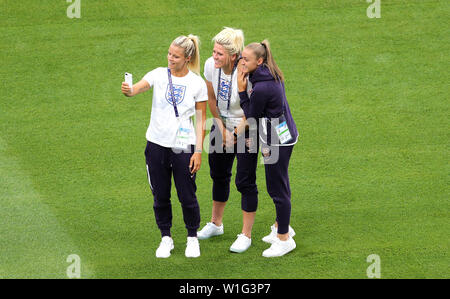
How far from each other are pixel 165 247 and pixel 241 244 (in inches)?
24.1

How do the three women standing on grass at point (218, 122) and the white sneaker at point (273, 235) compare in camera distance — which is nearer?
the three women standing on grass at point (218, 122)

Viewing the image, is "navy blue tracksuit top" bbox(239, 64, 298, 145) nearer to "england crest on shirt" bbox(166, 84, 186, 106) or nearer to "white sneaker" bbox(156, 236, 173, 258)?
"england crest on shirt" bbox(166, 84, 186, 106)

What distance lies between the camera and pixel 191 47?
5223mm

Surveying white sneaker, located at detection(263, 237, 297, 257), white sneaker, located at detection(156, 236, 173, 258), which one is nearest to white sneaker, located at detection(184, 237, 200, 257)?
white sneaker, located at detection(156, 236, 173, 258)

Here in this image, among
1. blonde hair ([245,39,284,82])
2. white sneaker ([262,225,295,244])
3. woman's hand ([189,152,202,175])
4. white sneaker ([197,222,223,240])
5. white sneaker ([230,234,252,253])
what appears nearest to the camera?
blonde hair ([245,39,284,82])

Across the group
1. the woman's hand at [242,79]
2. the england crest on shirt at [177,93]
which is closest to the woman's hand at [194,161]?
the england crest on shirt at [177,93]

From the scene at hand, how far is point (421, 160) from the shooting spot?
6.96 meters

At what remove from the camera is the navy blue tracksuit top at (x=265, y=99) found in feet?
16.9

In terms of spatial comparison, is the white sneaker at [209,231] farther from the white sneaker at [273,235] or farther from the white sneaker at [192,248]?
the white sneaker at [273,235]

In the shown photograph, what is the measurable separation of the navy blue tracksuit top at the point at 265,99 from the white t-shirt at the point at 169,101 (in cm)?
37

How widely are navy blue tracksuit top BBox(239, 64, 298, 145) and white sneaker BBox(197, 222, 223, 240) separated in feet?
3.32

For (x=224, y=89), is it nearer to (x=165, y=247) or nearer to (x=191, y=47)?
(x=191, y=47)

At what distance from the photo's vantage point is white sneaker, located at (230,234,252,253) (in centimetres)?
567

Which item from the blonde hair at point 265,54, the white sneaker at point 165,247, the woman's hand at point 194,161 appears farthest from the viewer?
the white sneaker at point 165,247
